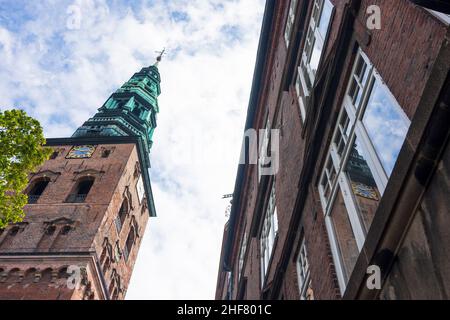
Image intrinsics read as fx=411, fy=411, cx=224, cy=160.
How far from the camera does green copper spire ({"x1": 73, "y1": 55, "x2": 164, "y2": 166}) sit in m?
33.8

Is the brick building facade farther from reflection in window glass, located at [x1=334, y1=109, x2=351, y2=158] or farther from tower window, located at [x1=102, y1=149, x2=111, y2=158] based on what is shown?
tower window, located at [x1=102, y1=149, x2=111, y2=158]

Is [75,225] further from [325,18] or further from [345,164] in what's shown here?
[345,164]

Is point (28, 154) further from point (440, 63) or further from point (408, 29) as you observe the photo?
point (440, 63)

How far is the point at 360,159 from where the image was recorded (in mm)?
5785

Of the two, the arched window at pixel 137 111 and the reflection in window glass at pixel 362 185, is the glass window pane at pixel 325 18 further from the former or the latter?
the arched window at pixel 137 111

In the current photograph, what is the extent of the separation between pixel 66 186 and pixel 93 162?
2.80 metres

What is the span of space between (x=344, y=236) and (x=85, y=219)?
19642 millimetres

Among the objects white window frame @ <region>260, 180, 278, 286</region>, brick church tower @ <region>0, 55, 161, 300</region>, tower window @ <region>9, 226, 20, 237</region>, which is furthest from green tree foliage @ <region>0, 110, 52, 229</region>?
tower window @ <region>9, 226, 20, 237</region>

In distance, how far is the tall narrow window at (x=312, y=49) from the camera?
9.12m

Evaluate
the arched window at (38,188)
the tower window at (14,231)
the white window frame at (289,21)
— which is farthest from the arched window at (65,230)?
the white window frame at (289,21)

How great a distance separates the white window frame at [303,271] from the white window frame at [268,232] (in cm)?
297

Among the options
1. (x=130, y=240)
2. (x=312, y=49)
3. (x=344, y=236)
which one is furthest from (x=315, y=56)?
(x=130, y=240)

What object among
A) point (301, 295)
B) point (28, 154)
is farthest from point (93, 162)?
point (301, 295)

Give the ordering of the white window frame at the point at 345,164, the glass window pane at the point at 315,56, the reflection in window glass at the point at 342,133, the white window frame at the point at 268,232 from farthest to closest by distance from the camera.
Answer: the white window frame at the point at 268,232, the glass window pane at the point at 315,56, the reflection in window glass at the point at 342,133, the white window frame at the point at 345,164
